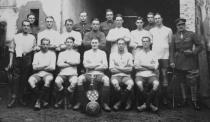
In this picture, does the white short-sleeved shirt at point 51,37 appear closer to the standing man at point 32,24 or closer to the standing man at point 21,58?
the standing man at point 21,58

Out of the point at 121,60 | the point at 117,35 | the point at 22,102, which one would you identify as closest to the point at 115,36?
the point at 117,35

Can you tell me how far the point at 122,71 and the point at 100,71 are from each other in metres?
0.46

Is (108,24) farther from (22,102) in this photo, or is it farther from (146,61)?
(22,102)

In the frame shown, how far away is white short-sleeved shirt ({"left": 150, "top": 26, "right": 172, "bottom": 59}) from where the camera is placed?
7871 millimetres

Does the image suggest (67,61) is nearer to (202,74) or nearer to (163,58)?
(163,58)

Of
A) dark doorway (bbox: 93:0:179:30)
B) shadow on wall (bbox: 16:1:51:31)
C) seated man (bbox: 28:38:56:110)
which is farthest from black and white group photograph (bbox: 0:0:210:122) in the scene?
dark doorway (bbox: 93:0:179:30)

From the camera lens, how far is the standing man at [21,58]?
796 centimetres

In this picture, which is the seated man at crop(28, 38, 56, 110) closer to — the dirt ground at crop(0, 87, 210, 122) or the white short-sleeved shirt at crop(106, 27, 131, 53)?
the dirt ground at crop(0, 87, 210, 122)

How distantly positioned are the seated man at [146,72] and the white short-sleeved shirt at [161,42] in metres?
0.31

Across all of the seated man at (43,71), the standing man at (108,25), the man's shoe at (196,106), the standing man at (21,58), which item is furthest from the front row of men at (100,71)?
the man's shoe at (196,106)

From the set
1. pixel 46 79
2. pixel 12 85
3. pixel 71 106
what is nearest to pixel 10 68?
pixel 12 85

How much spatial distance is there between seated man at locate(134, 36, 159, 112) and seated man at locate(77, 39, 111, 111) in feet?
2.12

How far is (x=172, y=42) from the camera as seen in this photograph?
7863mm

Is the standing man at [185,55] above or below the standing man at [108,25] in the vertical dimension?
below
